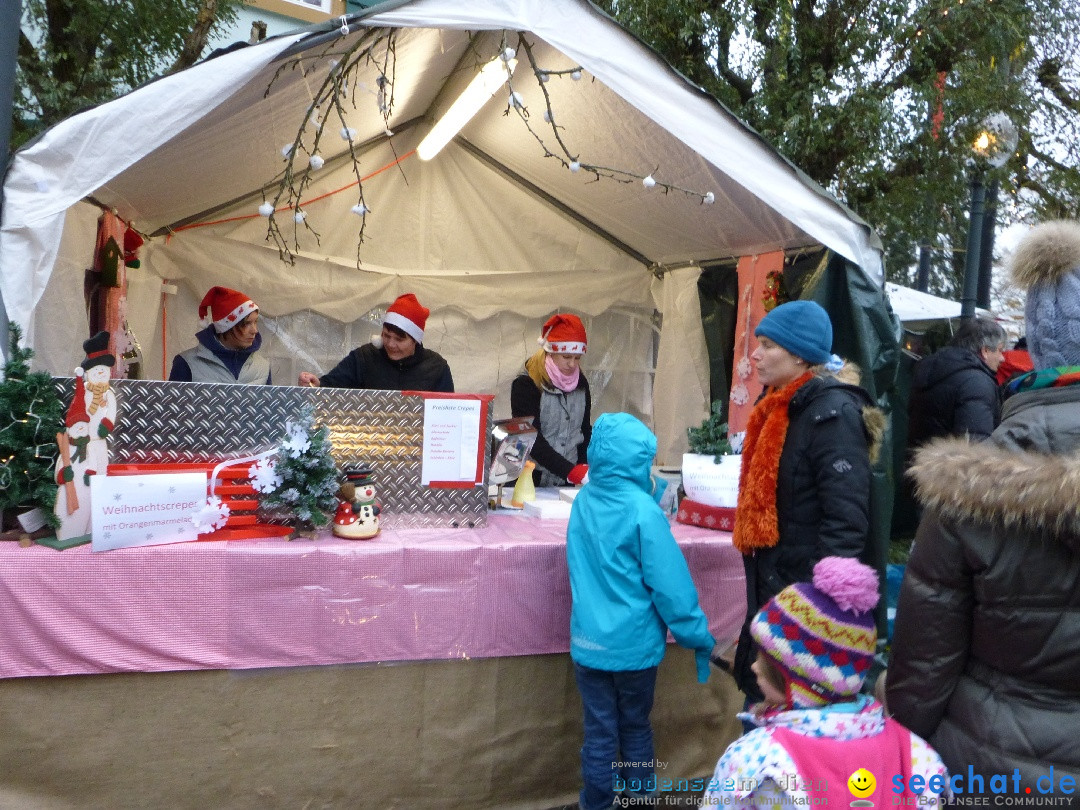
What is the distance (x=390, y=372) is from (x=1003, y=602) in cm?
323

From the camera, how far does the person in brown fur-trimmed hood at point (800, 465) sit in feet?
7.99

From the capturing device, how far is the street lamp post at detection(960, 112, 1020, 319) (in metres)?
6.45

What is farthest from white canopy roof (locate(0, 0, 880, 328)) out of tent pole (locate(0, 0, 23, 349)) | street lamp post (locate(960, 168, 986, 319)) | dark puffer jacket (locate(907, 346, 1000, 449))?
street lamp post (locate(960, 168, 986, 319))

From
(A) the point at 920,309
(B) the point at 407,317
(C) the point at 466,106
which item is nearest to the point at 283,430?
(B) the point at 407,317

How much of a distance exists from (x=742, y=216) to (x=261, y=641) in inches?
123

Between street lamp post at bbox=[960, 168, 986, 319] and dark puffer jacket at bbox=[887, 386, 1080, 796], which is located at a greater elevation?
street lamp post at bbox=[960, 168, 986, 319]

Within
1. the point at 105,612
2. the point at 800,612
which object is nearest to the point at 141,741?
the point at 105,612

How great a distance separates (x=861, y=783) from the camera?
1.64 metres

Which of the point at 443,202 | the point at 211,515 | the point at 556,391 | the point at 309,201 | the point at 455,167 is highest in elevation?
the point at 455,167

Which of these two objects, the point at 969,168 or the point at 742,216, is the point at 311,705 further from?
the point at 969,168

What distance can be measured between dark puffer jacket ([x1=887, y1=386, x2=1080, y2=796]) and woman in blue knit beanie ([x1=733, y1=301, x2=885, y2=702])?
634 mm

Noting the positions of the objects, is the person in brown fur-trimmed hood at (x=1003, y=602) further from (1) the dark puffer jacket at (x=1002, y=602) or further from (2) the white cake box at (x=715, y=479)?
(2) the white cake box at (x=715, y=479)

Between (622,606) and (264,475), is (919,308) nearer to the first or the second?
(622,606)

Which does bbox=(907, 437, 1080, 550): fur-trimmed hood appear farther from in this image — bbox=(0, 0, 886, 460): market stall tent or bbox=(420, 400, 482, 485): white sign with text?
bbox=(0, 0, 886, 460): market stall tent
